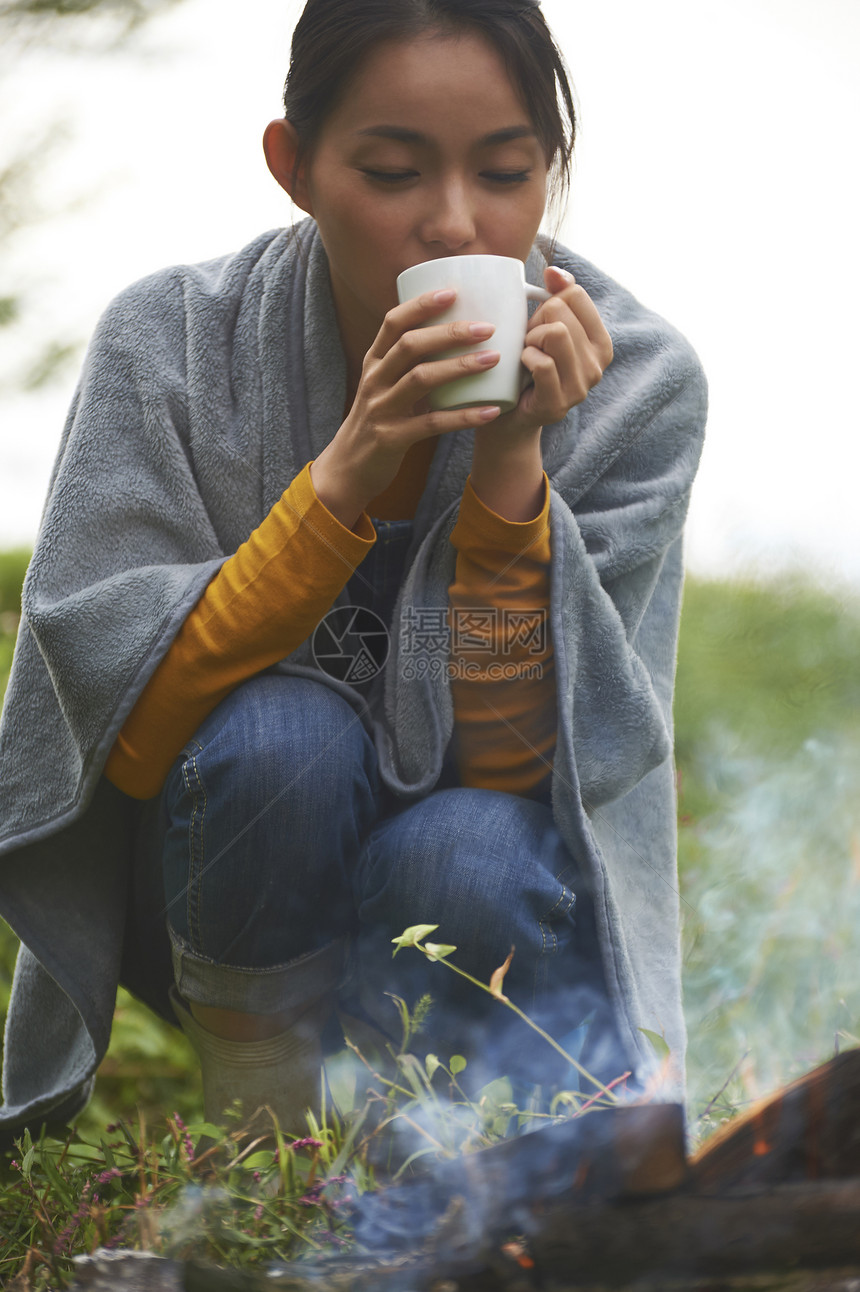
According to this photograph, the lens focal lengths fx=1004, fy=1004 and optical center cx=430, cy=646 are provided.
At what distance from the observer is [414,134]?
92cm

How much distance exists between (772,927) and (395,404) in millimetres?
717

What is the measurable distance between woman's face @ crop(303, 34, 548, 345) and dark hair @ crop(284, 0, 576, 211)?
14 millimetres

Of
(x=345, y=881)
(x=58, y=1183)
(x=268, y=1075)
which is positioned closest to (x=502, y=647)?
(x=345, y=881)

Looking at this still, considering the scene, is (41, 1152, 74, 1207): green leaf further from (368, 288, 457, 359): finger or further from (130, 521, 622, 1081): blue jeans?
(368, 288, 457, 359): finger

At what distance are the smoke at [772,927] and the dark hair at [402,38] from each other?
820 mm

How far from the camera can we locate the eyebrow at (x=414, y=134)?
3.02 feet

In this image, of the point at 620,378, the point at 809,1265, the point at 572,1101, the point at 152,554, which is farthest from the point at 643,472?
the point at 809,1265

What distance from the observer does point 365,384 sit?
3.02 ft

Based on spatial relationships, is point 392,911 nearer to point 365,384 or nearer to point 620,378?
point 365,384

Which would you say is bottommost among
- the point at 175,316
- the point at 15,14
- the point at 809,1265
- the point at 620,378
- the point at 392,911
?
the point at 392,911

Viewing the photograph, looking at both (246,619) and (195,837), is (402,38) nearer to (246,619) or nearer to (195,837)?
(246,619)

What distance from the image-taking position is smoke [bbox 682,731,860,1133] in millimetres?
964

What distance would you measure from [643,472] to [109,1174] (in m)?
0.90

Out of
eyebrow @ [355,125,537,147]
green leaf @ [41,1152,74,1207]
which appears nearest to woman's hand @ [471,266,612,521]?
eyebrow @ [355,125,537,147]
